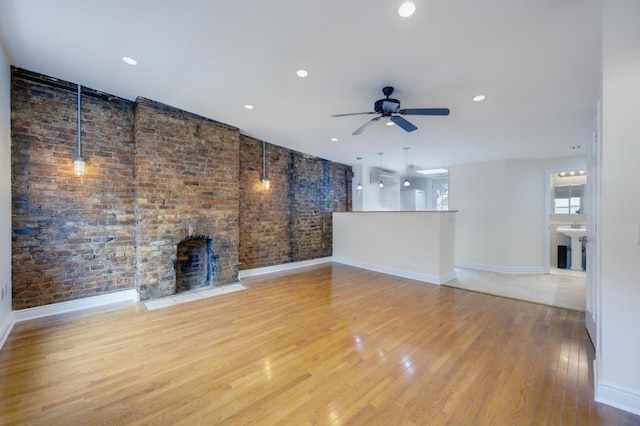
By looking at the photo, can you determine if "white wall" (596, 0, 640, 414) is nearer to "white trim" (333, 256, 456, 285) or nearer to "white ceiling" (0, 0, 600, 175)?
"white ceiling" (0, 0, 600, 175)

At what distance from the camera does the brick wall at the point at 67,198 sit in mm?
3234

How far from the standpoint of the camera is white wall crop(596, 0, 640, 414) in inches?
68.5

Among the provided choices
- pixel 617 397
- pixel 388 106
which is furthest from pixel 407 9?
pixel 617 397

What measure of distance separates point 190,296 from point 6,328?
190 cm

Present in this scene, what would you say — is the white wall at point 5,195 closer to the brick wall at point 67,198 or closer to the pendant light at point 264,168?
the brick wall at point 67,198

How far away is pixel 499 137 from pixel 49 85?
22.1 feet

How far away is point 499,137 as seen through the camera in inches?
177

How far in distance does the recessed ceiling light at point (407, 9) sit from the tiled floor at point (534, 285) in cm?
424

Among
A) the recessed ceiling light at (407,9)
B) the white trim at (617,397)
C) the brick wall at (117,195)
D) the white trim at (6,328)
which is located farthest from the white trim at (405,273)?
the white trim at (6,328)

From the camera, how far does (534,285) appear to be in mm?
4789

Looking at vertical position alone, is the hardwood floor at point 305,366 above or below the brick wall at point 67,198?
below

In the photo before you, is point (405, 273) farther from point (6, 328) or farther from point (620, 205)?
point (6, 328)

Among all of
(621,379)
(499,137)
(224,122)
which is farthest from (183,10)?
(499,137)

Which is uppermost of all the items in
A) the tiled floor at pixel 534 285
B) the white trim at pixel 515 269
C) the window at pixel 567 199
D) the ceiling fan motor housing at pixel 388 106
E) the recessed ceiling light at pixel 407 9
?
the recessed ceiling light at pixel 407 9
